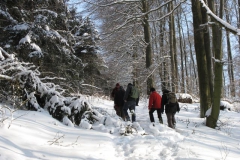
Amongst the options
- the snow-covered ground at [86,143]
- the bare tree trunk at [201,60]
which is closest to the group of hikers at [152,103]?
the snow-covered ground at [86,143]

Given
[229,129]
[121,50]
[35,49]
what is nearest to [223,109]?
[229,129]

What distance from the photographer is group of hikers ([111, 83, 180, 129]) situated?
832 cm

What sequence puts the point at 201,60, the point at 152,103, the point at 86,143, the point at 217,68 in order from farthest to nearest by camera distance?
the point at 201,60 → the point at 152,103 → the point at 217,68 → the point at 86,143

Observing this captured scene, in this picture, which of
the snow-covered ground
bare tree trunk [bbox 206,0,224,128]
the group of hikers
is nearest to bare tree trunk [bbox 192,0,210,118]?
bare tree trunk [bbox 206,0,224,128]

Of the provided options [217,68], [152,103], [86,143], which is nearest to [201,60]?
[217,68]

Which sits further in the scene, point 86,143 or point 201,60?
point 201,60

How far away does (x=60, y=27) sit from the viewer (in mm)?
10141

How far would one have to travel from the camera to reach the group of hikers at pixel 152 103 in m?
8.32

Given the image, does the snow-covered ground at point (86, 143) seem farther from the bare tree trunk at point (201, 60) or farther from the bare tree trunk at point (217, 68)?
the bare tree trunk at point (201, 60)

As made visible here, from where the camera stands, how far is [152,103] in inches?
349

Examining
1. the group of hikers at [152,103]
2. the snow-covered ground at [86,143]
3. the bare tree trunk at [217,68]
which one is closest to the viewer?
the snow-covered ground at [86,143]

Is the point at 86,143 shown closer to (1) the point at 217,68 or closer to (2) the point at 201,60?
(1) the point at 217,68

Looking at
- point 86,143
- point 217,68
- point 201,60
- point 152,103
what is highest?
point 201,60

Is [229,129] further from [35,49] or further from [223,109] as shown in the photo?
[35,49]
